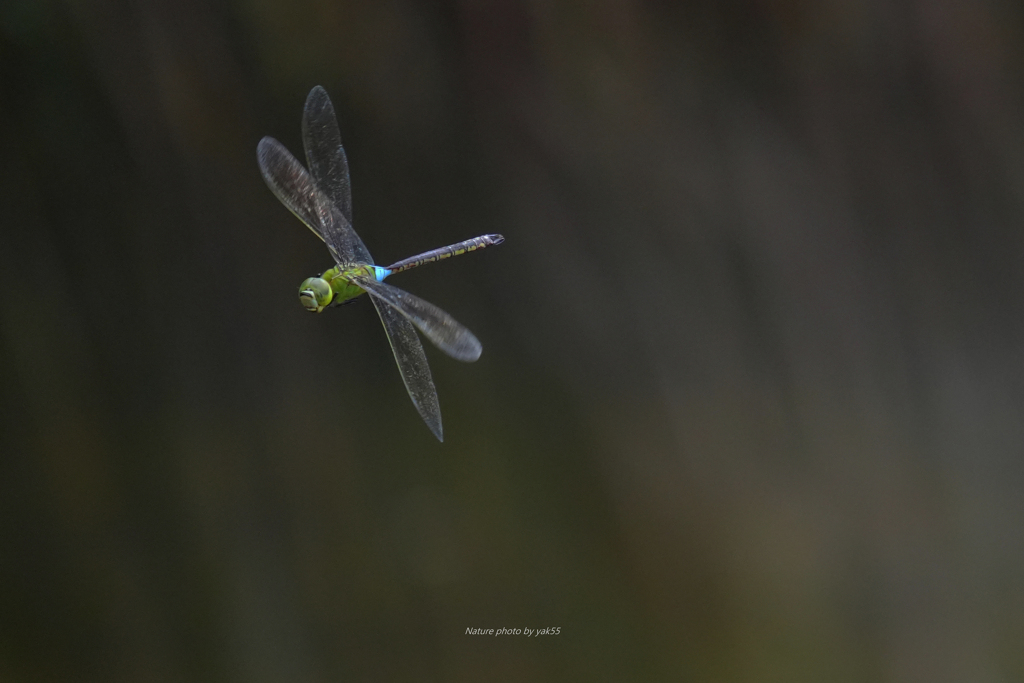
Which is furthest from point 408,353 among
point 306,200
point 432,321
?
point 306,200

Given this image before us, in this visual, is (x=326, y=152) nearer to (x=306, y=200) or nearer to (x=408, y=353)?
(x=306, y=200)

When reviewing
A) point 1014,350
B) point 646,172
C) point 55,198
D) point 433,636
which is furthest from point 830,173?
point 55,198

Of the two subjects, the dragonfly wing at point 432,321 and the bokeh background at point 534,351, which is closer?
the dragonfly wing at point 432,321

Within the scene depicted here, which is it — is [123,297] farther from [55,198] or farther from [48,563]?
[48,563]

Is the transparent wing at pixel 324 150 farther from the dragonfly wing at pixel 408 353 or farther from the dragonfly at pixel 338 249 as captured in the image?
the dragonfly wing at pixel 408 353

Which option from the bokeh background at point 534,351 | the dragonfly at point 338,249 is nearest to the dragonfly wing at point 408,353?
the dragonfly at point 338,249

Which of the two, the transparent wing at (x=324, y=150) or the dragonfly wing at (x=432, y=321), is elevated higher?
the transparent wing at (x=324, y=150)
